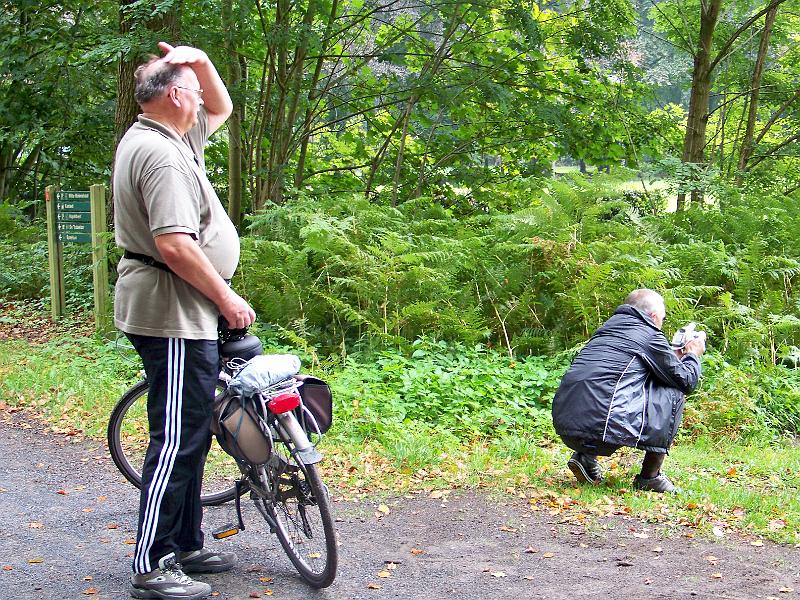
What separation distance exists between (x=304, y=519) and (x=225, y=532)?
0.58 metres

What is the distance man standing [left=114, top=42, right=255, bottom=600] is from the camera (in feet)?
11.8

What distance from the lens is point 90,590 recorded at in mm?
3980

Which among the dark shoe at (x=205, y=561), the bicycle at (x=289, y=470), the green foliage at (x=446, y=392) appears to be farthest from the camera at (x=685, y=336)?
the dark shoe at (x=205, y=561)

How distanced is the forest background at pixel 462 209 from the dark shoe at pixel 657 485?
6.8 inches

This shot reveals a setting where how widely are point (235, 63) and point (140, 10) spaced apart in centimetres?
258

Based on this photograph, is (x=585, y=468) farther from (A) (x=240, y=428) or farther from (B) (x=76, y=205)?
(B) (x=76, y=205)

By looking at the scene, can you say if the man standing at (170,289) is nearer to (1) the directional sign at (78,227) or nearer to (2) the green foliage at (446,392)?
(2) the green foliage at (446,392)

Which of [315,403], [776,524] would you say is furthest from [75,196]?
[776,524]

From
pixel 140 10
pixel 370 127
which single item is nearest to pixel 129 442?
pixel 140 10

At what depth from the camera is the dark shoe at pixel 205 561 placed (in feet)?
13.5

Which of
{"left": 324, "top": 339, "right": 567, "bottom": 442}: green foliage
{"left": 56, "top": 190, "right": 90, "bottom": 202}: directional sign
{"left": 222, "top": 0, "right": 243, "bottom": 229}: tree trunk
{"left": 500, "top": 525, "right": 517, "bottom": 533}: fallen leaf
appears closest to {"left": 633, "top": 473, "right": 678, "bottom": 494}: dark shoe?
{"left": 500, "top": 525, "right": 517, "bottom": 533}: fallen leaf

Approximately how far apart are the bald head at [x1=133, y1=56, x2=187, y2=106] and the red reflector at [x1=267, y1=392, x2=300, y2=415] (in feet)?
4.68

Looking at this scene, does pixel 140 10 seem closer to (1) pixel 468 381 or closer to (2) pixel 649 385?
(1) pixel 468 381

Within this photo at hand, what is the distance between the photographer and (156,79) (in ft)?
12.1
